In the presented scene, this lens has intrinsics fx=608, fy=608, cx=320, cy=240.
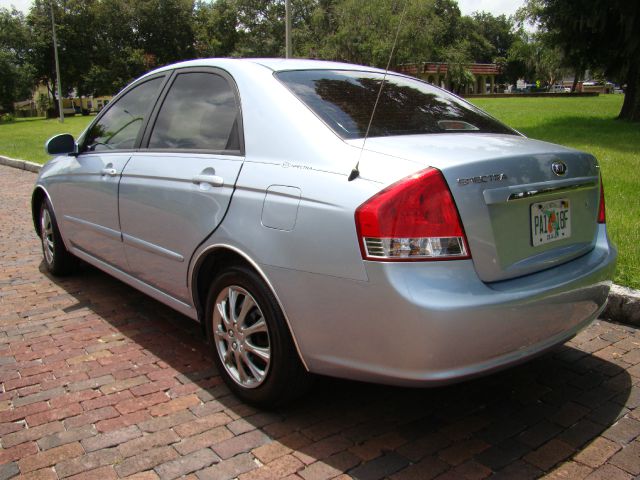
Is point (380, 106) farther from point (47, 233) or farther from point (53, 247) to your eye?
point (47, 233)

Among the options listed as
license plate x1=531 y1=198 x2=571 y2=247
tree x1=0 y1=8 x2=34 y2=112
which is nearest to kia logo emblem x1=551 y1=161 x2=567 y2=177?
license plate x1=531 y1=198 x2=571 y2=247

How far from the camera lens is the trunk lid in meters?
2.43

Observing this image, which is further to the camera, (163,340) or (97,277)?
(97,277)

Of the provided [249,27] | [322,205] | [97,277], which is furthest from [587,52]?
Result: [249,27]

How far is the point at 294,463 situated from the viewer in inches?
103

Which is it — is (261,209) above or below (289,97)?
below

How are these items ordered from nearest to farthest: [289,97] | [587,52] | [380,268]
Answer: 1. [380,268]
2. [289,97]
3. [587,52]

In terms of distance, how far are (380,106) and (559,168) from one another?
937mm

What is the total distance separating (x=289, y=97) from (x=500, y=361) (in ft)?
5.16

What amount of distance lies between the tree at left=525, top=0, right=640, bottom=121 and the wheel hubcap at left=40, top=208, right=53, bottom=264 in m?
15.5

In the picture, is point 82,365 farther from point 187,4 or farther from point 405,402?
point 187,4

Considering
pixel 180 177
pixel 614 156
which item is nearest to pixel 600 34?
pixel 614 156

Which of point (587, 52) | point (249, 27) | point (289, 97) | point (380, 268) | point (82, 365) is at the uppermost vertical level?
point (249, 27)

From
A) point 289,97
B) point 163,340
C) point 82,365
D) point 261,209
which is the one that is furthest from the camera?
point 163,340
